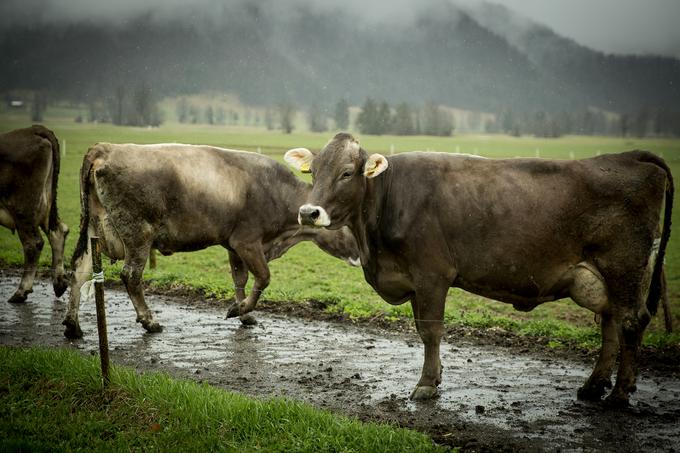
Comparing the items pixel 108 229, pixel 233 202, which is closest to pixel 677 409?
pixel 233 202

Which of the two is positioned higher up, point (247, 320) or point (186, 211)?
point (186, 211)

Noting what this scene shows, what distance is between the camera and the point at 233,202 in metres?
10.9

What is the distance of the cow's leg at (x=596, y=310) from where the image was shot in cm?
725

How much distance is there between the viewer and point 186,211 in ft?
34.6

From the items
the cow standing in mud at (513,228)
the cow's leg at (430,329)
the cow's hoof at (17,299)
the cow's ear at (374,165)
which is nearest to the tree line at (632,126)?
the cow standing in mud at (513,228)

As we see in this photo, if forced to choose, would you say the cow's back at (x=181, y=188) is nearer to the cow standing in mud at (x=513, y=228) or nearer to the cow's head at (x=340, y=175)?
the cow standing in mud at (x=513, y=228)

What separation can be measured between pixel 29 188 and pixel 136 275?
3726mm

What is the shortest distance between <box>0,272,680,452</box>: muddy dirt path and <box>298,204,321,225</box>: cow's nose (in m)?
1.95

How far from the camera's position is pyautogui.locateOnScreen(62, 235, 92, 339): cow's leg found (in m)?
9.74

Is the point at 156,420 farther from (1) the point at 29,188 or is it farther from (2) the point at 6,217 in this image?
(2) the point at 6,217

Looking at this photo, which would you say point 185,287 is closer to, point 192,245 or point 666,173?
point 192,245

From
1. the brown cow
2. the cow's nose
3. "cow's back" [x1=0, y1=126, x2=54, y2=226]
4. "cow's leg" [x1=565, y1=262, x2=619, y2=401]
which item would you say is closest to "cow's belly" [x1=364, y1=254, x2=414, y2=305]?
the cow's nose

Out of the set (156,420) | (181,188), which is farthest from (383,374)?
(181,188)

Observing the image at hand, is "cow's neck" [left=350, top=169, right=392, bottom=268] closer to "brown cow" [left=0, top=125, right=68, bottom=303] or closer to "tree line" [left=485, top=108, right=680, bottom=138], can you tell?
"brown cow" [left=0, top=125, right=68, bottom=303]
